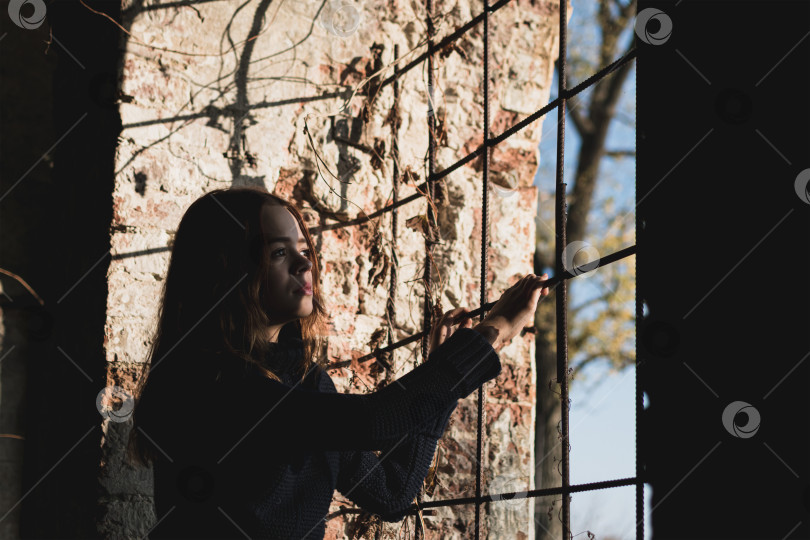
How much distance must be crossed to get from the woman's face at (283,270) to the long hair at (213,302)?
17 millimetres

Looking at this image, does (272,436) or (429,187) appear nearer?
(272,436)

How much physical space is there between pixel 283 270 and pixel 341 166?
952 mm

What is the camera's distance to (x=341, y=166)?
2824mm

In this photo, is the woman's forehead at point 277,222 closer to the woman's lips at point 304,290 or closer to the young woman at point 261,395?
the young woman at point 261,395

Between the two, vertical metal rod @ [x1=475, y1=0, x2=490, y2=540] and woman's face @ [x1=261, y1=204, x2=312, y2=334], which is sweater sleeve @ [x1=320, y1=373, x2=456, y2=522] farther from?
woman's face @ [x1=261, y1=204, x2=312, y2=334]

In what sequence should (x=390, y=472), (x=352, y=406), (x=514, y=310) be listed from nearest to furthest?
(x=352, y=406)
(x=514, y=310)
(x=390, y=472)

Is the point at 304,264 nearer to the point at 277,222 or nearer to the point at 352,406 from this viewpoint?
the point at 277,222

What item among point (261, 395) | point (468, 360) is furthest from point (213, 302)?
point (468, 360)

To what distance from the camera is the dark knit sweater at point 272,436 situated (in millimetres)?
1672

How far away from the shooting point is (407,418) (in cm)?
167
